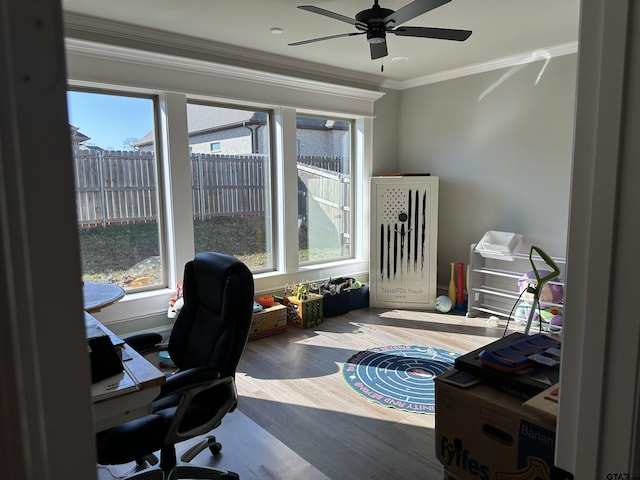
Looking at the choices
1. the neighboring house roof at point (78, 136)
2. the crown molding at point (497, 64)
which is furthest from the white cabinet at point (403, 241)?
the neighboring house roof at point (78, 136)

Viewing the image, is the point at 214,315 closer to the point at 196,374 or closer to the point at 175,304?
the point at 196,374

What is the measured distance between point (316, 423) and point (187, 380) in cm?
118

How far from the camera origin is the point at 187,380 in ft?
5.79

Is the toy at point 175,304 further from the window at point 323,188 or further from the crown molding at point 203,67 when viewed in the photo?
the crown molding at point 203,67

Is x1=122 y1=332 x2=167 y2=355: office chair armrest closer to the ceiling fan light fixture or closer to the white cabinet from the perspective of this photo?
the ceiling fan light fixture

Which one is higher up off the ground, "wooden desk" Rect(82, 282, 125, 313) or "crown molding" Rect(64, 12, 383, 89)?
"crown molding" Rect(64, 12, 383, 89)

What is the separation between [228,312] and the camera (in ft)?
6.27

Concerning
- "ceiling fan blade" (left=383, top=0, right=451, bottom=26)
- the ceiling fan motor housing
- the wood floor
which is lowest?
the wood floor

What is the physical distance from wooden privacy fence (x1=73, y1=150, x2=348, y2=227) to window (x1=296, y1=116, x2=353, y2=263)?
0.01 meters

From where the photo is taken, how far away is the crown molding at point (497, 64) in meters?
4.11

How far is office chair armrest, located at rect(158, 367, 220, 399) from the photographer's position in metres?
1.73

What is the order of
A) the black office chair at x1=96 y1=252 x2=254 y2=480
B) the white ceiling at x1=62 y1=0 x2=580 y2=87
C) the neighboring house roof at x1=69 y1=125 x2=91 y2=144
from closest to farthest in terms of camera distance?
the black office chair at x1=96 y1=252 x2=254 y2=480 → the white ceiling at x1=62 y1=0 x2=580 y2=87 → the neighboring house roof at x1=69 y1=125 x2=91 y2=144

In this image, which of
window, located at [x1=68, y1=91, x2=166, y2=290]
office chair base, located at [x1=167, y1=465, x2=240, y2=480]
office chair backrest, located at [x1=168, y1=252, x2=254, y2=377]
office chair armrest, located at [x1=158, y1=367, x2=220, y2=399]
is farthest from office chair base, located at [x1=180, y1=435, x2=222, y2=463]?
window, located at [x1=68, y1=91, x2=166, y2=290]

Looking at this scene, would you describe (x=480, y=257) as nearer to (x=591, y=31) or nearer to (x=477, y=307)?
(x=477, y=307)
